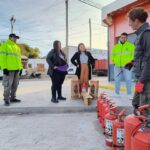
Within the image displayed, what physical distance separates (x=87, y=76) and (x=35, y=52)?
50.2m

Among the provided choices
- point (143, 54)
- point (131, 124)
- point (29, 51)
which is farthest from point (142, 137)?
point (29, 51)

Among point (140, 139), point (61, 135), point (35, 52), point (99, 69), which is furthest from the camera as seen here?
point (35, 52)

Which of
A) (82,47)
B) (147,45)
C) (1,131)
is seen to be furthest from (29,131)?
(82,47)

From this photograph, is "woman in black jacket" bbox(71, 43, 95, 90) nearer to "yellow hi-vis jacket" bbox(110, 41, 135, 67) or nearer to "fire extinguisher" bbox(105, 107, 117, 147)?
"yellow hi-vis jacket" bbox(110, 41, 135, 67)

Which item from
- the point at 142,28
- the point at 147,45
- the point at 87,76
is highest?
the point at 142,28

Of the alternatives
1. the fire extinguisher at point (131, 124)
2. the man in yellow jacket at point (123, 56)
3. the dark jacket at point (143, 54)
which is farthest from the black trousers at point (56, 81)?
the fire extinguisher at point (131, 124)

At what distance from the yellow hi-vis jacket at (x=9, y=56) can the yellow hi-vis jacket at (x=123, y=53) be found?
2.62 m

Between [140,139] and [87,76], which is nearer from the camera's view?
[140,139]

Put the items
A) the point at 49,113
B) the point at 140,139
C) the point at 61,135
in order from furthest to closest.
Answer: the point at 49,113 < the point at 61,135 < the point at 140,139

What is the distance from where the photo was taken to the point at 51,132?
14.9 feet

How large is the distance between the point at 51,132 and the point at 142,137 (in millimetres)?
2470

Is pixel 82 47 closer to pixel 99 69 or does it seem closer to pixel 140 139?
pixel 140 139

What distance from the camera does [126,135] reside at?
2744 millimetres

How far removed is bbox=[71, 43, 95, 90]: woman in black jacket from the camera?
7117 mm
